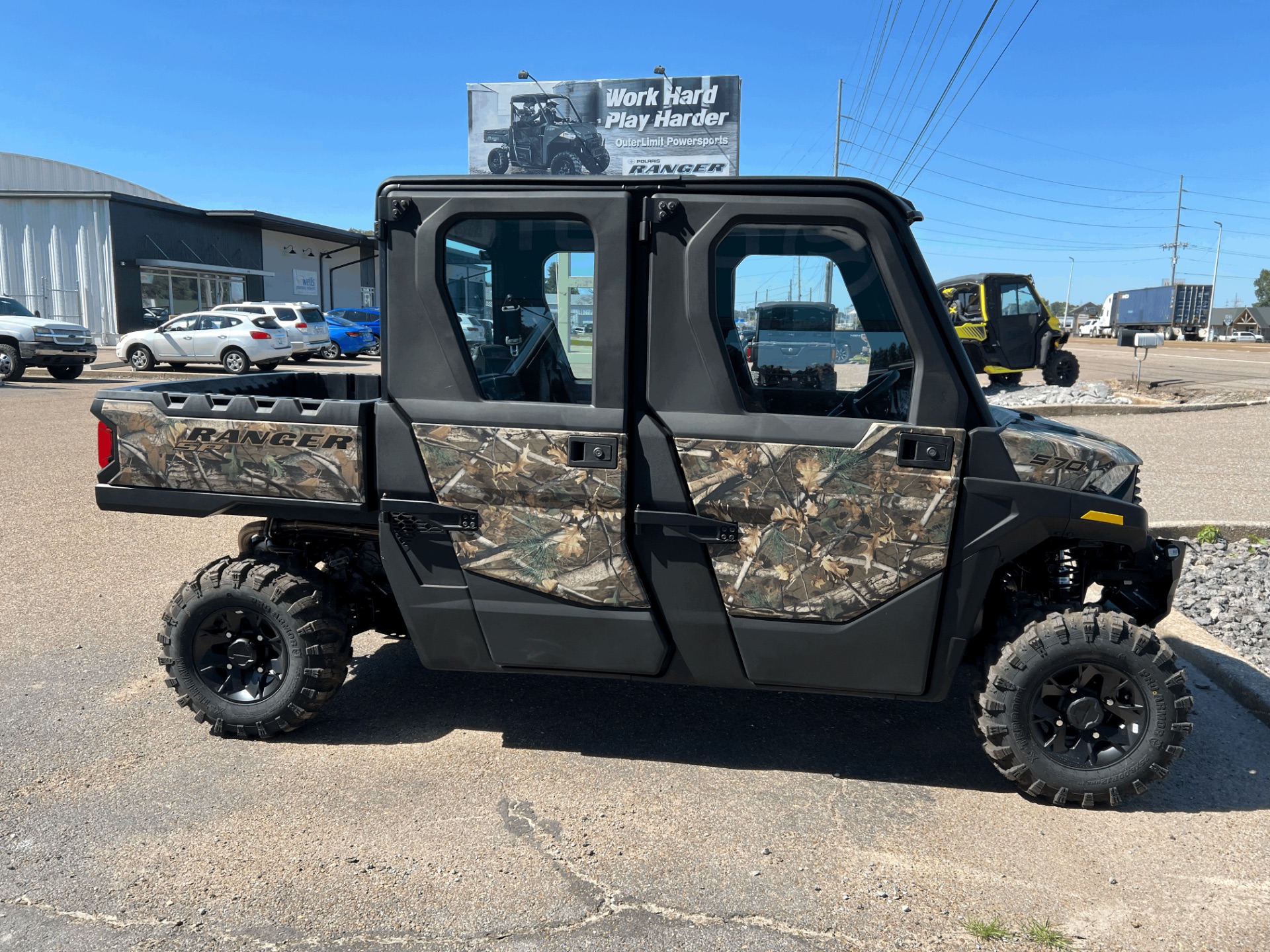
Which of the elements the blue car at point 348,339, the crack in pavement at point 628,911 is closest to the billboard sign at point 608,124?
the blue car at point 348,339

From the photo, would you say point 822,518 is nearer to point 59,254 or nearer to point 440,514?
point 440,514

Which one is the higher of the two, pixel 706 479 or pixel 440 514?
pixel 706 479

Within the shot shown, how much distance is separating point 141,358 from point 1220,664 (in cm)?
2611

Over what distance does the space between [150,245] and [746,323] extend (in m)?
38.3

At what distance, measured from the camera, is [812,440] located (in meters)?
3.21

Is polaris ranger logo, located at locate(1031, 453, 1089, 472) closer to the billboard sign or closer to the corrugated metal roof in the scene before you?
the billboard sign

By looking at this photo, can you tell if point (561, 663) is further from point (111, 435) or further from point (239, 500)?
point (111, 435)

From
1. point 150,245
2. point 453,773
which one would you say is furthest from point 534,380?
point 150,245

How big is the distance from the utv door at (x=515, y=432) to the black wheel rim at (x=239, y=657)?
72 cm

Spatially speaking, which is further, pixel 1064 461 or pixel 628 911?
pixel 1064 461

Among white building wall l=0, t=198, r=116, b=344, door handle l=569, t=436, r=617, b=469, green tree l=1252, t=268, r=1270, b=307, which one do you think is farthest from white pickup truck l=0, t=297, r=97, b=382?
green tree l=1252, t=268, r=1270, b=307

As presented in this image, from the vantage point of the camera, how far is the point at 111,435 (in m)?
3.72

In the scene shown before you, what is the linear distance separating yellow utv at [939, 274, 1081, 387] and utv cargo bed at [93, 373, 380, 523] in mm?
18794

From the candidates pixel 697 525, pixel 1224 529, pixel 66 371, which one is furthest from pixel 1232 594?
pixel 66 371
